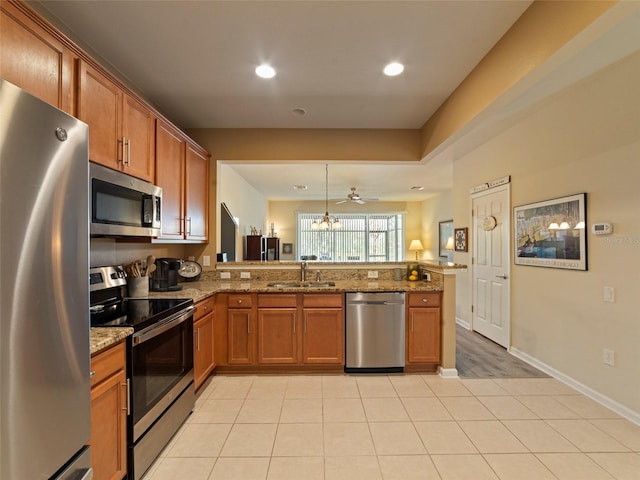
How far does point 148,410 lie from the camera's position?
1.72 meters

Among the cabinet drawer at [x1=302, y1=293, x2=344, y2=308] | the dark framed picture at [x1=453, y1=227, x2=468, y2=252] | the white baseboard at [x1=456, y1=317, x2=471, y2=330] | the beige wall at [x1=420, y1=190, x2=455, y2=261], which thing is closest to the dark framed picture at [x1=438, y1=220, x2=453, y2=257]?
the beige wall at [x1=420, y1=190, x2=455, y2=261]

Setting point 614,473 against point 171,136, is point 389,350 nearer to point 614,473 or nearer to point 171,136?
point 614,473

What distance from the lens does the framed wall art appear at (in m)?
2.65

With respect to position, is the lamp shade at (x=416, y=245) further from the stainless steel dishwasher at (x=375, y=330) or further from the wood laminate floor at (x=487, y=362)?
the stainless steel dishwasher at (x=375, y=330)

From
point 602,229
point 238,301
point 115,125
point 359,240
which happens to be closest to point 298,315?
Result: point 238,301

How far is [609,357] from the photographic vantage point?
2.40 meters

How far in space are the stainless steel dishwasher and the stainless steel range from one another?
4.89 feet

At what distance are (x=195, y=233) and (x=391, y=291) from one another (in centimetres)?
211

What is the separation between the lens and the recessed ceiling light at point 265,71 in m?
2.27

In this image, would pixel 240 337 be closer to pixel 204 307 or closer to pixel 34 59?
pixel 204 307

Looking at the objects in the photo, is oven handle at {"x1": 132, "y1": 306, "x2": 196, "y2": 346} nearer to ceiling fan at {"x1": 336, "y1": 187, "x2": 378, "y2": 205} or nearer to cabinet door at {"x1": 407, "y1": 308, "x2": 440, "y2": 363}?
cabinet door at {"x1": 407, "y1": 308, "x2": 440, "y2": 363}

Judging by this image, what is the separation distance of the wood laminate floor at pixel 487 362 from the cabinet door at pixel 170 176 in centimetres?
315

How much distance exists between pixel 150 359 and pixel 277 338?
1.35 m

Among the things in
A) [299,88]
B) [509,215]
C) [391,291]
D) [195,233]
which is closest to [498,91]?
[299,88]
